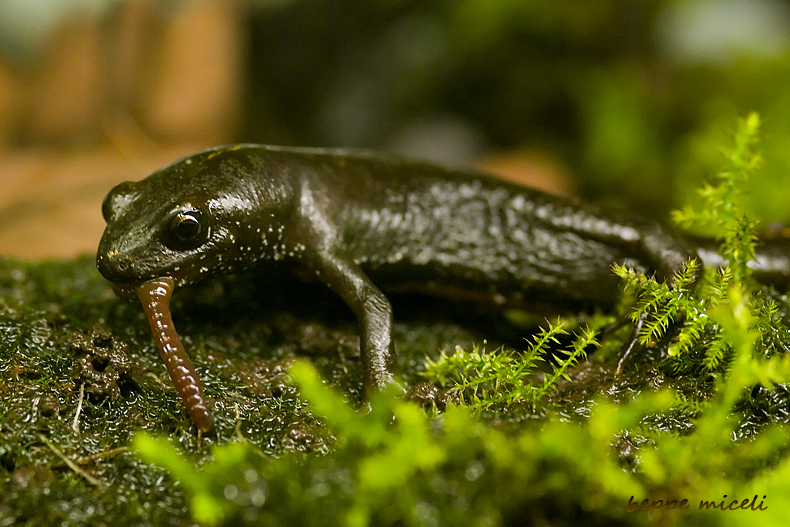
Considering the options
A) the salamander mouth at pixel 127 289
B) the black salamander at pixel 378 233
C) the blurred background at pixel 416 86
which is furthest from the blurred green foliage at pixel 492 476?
the blurred background at pixel 416 86

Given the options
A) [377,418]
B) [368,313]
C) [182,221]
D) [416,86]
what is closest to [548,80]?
[416,86]

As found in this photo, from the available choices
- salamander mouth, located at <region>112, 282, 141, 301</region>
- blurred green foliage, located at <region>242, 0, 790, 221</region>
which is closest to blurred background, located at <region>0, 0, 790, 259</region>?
blurred green foliage, located at <region>242, 0, 790, 221</region>

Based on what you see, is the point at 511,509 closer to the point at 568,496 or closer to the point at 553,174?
the point at 568,496

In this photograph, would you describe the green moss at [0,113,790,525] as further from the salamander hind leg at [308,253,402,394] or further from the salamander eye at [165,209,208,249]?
the salamander eye at [165,209,208,249]

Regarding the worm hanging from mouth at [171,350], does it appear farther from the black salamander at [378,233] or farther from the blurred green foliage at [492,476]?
the blurred green foliage at [492,476]

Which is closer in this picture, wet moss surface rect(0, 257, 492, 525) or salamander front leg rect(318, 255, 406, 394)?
wet moss surface rect(0, 257, 492, 525)

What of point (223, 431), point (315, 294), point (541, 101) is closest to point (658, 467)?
point (223, 431)

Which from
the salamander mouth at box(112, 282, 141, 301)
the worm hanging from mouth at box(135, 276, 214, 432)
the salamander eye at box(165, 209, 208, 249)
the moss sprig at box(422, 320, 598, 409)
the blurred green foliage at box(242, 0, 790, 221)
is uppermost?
the blurred green foliage at box(242, 0, 790, 221)

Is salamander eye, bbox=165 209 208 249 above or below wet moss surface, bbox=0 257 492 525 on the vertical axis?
above

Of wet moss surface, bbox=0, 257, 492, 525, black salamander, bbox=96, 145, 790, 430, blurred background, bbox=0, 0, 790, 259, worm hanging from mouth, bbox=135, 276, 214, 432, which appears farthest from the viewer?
blurred background, bbox=0, 0, 790, 259
